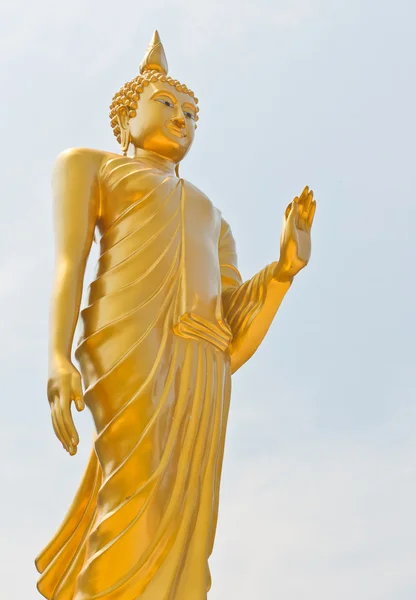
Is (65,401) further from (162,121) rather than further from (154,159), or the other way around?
(162,121)

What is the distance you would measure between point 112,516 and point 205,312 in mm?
1024

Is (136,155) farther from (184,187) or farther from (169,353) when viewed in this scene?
(169,353)

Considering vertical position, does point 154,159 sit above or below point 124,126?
below

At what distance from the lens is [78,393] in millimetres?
4223

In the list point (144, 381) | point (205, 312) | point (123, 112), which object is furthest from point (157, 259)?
point (123, 112)

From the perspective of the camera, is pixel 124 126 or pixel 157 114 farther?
pixel 124 126

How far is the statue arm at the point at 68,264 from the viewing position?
4.21 metres

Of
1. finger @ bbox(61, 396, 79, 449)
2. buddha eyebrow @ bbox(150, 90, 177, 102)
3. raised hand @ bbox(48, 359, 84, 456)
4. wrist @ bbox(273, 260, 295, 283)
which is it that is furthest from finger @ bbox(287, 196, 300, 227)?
finger @ bbox(61, 396, 79, 449)

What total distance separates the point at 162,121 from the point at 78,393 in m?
1.55

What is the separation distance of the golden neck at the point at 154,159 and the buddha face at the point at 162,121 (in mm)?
18

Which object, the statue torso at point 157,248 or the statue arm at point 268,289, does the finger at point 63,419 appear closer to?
the statue torso at point 157,248

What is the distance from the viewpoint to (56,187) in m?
4.75

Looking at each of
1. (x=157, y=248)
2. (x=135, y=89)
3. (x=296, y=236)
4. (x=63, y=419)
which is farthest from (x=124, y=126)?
(x=63, y=419)

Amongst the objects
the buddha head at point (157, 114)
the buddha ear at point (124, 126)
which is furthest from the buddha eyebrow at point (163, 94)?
the buddha ear at point (124, 126)
